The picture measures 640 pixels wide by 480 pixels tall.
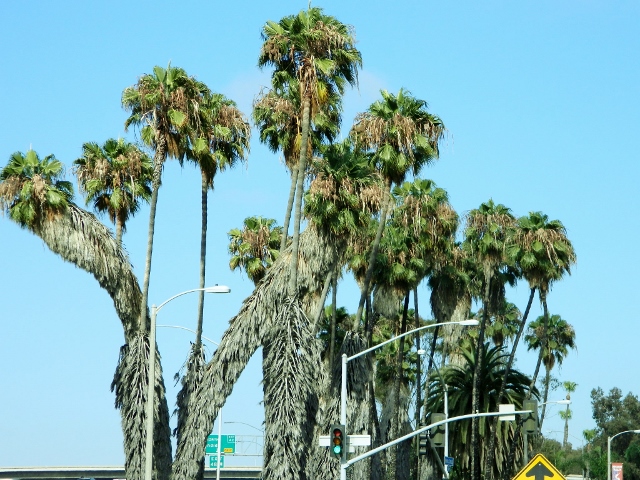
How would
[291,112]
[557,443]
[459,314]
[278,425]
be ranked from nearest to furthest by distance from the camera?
→ 1. [278,425]
2. [291,112]
3. [459,314]
4. [557,443]

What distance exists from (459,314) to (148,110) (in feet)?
129

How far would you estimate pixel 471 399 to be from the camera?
74562mm

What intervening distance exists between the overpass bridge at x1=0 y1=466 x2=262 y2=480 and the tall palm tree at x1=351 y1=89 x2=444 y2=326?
72.0 meters

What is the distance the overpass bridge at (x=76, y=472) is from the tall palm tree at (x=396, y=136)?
72.0 m

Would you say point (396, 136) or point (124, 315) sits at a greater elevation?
point (396, 136)

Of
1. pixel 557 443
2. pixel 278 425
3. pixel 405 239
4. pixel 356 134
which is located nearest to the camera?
pixel 278 425

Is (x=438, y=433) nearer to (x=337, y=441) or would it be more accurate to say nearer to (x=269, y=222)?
(x=337, y=441)

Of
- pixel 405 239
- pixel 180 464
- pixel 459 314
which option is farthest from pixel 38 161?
pixel 459 314

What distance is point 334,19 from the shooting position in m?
42.5

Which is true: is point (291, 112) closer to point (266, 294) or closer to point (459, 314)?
point (266, 294)

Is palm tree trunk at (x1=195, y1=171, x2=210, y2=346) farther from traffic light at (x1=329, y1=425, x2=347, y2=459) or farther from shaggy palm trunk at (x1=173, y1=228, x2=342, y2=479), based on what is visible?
traffic light at (x1=329, y1=425, x2=347, y2=459)

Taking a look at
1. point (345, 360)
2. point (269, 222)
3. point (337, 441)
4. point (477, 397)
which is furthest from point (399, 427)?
point (337, 441)

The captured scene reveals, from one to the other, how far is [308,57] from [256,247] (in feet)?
61.2

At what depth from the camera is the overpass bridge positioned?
118562mm
